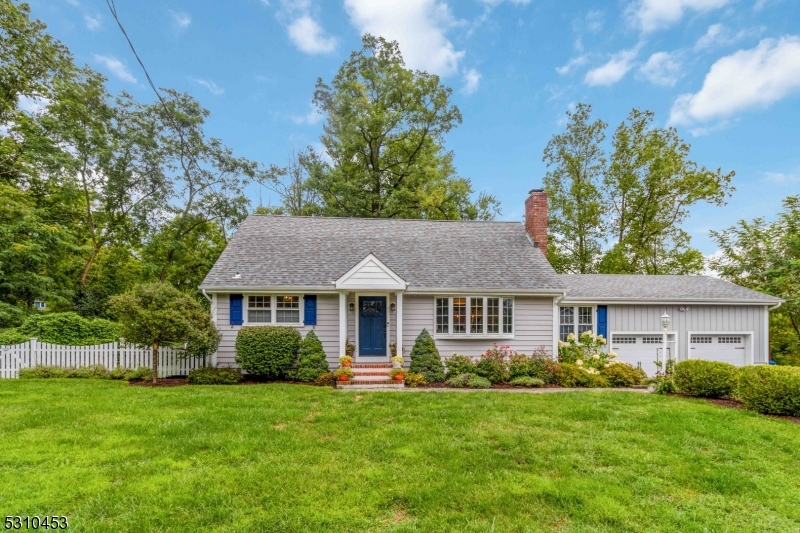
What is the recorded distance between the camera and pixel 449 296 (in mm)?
11289

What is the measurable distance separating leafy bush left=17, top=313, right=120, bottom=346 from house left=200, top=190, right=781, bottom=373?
3.67 meters

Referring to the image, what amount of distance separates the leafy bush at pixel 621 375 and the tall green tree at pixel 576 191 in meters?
13.1

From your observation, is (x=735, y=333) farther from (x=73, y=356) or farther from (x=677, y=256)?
(x=73, y=356)

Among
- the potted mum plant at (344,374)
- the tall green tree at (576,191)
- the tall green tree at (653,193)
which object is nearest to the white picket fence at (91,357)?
the potted mum plant at (344,374)

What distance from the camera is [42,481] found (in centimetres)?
385

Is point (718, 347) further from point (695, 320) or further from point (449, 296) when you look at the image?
point (449, 296)

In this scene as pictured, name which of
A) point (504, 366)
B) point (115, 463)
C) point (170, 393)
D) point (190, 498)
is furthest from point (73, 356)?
point (504, 366)

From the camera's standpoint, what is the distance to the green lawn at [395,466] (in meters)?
3.38

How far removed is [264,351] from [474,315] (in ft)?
20.9

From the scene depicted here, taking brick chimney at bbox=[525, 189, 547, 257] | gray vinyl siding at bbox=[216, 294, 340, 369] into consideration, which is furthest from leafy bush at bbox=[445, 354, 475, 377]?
brick chimney at bbox=[525, 189, 547, 257]

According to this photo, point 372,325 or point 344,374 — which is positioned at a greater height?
point 372,325

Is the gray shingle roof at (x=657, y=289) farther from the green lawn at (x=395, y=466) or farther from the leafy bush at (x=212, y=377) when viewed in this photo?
the leafy bush at (x=212, y=377)

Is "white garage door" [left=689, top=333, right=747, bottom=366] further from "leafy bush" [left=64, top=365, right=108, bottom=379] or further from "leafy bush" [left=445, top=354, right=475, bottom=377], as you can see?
"leafy bush" [left=64, top=365, right=108, bottom=379]

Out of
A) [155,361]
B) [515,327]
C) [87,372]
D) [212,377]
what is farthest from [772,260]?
[87,372]
